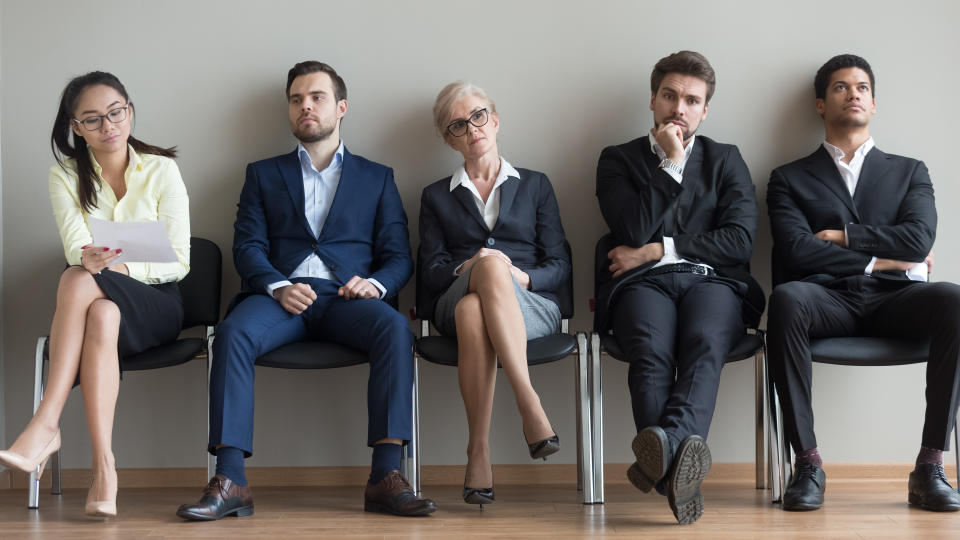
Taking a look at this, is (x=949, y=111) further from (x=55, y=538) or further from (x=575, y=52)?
(x=55, y=538)

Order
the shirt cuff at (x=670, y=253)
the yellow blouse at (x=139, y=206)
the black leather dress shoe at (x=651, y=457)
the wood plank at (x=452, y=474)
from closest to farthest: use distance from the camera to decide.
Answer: the black leather dress shoe at (x=651, y=457) → the yellow blouse at (x=139, y=206) → the shirt cuff at (x=670, y=253) → the wood plank at (x=452, y=474)

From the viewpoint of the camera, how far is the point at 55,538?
8.05 ft

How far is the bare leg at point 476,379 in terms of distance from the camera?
108 inches

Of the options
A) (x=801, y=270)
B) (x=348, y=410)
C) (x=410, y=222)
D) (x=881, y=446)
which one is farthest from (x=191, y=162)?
(x=881, y=446)

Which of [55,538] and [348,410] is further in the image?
[348,410]

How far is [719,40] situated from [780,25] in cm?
24

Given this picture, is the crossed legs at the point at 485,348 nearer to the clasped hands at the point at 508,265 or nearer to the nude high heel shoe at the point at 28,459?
the clasped hands at the point at 508,265

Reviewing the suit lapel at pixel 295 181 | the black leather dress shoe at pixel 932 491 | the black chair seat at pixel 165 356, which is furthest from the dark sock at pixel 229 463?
the black leather dress shoe at pixel 932 491

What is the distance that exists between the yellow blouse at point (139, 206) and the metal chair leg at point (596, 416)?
4.64 feet

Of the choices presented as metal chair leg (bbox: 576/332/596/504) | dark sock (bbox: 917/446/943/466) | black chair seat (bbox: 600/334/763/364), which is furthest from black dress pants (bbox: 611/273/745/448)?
dark sock (bbox: 917/446/943/466)

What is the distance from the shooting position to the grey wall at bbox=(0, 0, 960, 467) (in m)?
3.42

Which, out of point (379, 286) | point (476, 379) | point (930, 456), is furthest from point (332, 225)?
point (930, 456)

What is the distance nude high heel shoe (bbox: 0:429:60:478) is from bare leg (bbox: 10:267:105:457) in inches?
0.6

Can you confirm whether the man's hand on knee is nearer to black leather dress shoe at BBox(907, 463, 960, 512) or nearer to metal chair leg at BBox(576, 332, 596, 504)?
metal chair leg at BBox(576, 332, 596, 504)
